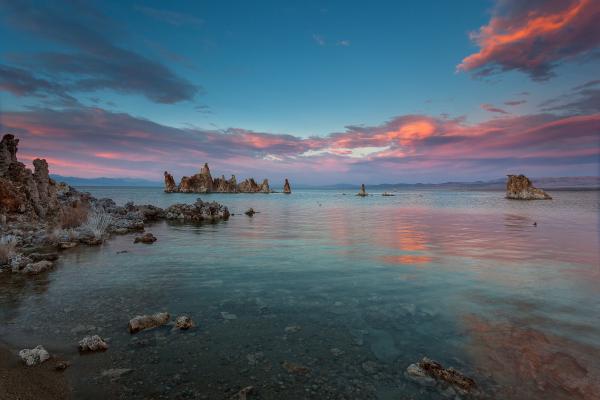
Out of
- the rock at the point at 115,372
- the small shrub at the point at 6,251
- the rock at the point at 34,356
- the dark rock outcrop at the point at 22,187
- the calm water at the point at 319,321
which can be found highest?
the dark rock outcrop at the point at 22,187

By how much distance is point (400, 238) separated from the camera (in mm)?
22422

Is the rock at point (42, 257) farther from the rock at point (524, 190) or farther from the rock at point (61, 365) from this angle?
the rock at point (524, 190)

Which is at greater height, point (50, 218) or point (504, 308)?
point (50, 218)

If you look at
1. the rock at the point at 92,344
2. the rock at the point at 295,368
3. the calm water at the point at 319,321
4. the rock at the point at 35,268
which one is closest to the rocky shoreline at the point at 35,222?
the rock at the point at 35,268

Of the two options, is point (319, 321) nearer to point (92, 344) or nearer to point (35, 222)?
point (92, 344)

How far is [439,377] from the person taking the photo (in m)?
5.45

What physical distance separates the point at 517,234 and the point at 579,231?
634cm

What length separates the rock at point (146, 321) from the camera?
23.5ft

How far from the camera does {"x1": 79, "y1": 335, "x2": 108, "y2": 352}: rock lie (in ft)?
20.3

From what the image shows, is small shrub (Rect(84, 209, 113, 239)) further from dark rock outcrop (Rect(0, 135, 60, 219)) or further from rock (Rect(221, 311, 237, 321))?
rock (Rect(221, 311, 237, 321))

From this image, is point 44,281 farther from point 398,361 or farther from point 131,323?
point 398,361

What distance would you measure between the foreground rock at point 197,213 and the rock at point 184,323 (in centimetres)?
2912

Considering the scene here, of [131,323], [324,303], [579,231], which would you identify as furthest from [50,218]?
[579,231]

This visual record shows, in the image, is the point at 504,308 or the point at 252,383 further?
the point at 504,308
